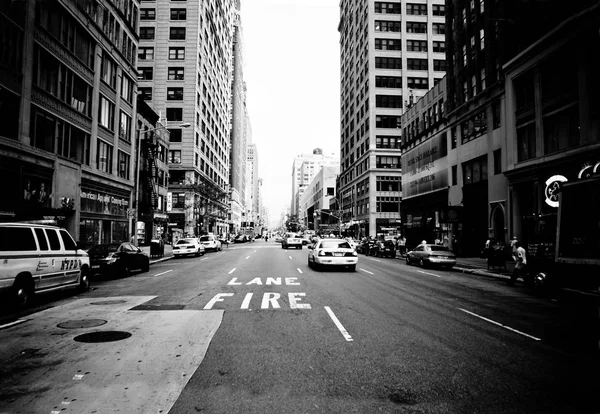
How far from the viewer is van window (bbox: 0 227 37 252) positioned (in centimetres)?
956

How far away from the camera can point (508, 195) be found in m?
29.2

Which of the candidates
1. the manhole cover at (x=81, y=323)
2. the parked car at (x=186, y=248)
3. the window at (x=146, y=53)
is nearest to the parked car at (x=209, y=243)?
the parked car at (x=186, y=248)

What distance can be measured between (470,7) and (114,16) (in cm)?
3234

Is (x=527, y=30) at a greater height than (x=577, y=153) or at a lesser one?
greater

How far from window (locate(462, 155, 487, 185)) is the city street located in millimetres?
25364

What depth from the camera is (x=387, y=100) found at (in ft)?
237

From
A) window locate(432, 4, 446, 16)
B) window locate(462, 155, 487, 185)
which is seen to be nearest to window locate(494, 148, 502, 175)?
window locate(462, 155, 487, 185)

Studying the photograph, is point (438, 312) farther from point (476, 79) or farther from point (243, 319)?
point (476, 79)

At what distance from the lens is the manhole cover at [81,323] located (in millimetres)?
7941

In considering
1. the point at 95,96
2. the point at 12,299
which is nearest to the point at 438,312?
the point at 12,299

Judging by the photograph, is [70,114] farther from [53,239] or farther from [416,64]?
[416,64]

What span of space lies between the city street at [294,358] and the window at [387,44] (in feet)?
228

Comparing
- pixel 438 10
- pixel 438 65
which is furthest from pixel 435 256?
pixel 438 10

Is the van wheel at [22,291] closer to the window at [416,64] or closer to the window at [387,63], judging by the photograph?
the window at [387,63]
